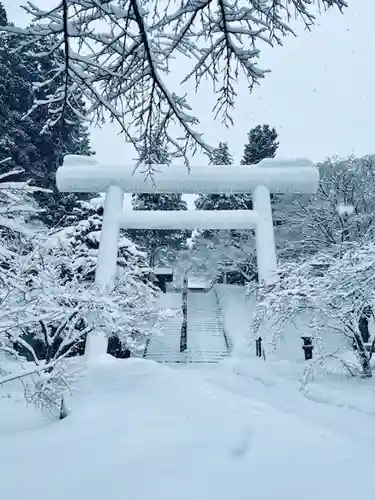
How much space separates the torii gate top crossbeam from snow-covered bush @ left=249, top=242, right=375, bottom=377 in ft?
12.7

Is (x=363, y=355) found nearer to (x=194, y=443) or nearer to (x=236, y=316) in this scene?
(x=194, y=443)

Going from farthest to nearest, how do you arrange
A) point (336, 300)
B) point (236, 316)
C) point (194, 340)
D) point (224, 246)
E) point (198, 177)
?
point (224, 246) < point (236, 316) < point (194, 340) < point (198, 177) < point (336, 300)

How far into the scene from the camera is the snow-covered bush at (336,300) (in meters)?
4.61

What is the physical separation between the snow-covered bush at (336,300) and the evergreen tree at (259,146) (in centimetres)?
1354

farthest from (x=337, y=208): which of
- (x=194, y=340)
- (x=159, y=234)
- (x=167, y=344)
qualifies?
(x=159, y=234)

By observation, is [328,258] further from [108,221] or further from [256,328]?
[108,221]

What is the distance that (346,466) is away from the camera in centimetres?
267

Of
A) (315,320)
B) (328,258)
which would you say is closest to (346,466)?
(315,320)

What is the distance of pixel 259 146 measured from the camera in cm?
1903

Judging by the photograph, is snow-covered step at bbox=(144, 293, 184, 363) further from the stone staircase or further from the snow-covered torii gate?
the snow-covered torii gate

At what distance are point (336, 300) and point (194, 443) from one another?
3.05m

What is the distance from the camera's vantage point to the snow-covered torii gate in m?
9.53

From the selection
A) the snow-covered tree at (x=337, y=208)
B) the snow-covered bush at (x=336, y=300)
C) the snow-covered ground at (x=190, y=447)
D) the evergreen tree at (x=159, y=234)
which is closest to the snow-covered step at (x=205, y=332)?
the evergreen tree at (x=159, y=234)

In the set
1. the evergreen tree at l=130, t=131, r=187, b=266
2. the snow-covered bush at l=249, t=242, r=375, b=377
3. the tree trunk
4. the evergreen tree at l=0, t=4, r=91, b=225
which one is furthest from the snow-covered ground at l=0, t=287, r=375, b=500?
the evergreen tree at l=130, t=131, r=187, b=266
